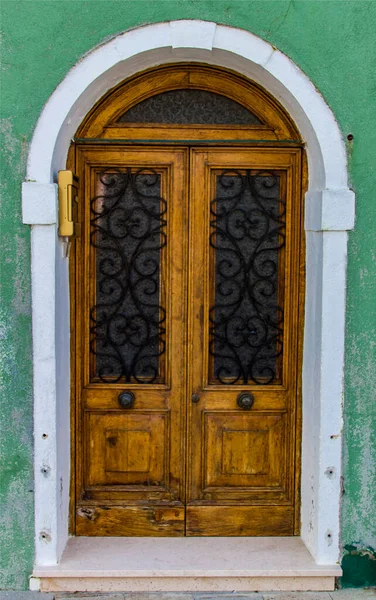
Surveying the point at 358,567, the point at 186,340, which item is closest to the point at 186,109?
the point at 186,340

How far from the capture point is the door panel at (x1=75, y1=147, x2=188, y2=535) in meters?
4.53

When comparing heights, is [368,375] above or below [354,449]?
above

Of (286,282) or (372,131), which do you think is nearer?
(372,131)

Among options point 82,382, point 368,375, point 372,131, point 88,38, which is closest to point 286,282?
point 368,375

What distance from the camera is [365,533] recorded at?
4.41 metres

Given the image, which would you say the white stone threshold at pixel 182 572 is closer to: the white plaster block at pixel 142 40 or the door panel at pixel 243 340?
the door panel at pixel 243 340

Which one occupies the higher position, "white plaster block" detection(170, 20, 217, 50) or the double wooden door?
"white plaster block" detection(170, 20, 217, 50)

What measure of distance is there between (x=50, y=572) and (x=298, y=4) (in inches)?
Result: 141

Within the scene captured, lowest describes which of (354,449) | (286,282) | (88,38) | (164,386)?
(354,449)

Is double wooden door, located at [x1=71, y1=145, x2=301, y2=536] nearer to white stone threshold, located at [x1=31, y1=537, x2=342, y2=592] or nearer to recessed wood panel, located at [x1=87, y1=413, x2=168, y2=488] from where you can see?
recessed wood panel, located at [x1=87, y1=413, x2=168, y2=488]

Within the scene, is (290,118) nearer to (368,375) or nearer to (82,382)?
(368,375)

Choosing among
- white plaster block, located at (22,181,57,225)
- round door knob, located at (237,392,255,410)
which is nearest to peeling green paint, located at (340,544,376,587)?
round door knob, located at (237,392,255,410)

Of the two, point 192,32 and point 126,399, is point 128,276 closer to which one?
point 126,399

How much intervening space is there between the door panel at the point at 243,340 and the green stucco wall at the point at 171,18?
43 centimetres
